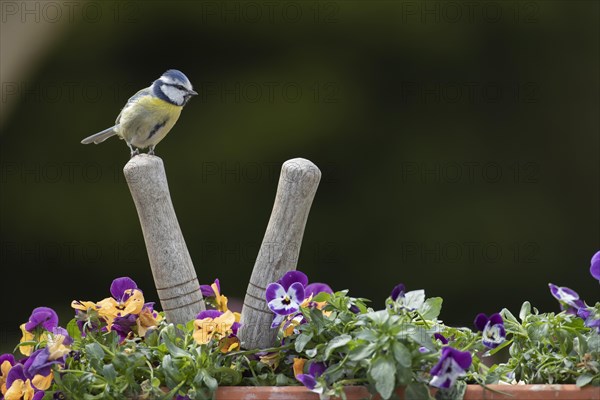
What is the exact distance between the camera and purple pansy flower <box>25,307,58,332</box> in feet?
4.17

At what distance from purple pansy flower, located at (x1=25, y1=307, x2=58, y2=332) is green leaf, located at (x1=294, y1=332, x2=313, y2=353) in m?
0.35

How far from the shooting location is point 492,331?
1200 millimetres

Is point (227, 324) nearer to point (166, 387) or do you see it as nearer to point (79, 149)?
point (166, 387)

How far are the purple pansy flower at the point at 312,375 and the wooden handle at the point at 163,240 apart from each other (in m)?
0.24

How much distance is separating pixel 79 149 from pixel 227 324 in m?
2.62

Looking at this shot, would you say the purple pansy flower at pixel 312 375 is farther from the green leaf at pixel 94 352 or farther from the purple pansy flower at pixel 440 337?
the green leaf at pixel 94 352

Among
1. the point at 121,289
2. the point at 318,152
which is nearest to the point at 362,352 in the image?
the point at 121,289

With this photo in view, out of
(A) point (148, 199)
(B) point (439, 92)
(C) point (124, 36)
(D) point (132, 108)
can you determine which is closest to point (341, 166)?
(B) point (439, 92)

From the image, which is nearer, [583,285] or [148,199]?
[148,199]

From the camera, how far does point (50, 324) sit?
1279 millimetres

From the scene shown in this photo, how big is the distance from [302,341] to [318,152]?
258 centimetres

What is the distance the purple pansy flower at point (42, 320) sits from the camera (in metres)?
1.27

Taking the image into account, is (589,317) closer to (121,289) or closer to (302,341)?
(302,341)

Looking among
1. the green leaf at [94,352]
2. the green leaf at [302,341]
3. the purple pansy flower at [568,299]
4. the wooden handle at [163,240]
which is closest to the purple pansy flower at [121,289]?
the wooden handle at [163,240]
